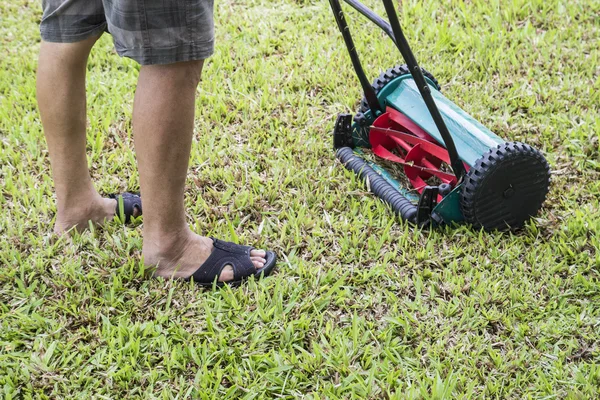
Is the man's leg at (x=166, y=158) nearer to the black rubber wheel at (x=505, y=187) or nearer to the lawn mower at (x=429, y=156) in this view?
the lawn mower at (x=429, y=156)

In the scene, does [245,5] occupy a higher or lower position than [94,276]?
higher

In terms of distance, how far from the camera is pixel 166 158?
2127 millimetres

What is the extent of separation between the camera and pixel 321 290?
2.48 m

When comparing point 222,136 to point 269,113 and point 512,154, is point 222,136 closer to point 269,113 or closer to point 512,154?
point 269,113

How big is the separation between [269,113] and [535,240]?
1493 mm

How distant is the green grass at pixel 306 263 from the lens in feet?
7.01

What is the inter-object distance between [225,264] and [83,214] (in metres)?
0.62

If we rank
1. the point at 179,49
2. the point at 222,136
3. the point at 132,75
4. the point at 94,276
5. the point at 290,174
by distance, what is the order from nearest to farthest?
the point at 179,49, the point at 94,276, the point at 290,174, the point at 222,136, the point at 132,75

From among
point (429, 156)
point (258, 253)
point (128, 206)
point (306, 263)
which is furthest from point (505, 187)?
point (128, 206)

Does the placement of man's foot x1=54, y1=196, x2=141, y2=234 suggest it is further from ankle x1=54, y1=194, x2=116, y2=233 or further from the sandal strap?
the sandal strap

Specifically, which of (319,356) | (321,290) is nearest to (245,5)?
(321,290)

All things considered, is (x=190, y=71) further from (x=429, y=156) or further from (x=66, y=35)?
(x=429, y=156)

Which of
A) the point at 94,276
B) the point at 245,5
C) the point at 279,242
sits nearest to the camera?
the point at 94,276

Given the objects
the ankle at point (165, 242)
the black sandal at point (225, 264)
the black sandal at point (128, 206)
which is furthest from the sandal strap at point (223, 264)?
the black sandal at point (128, 206)
